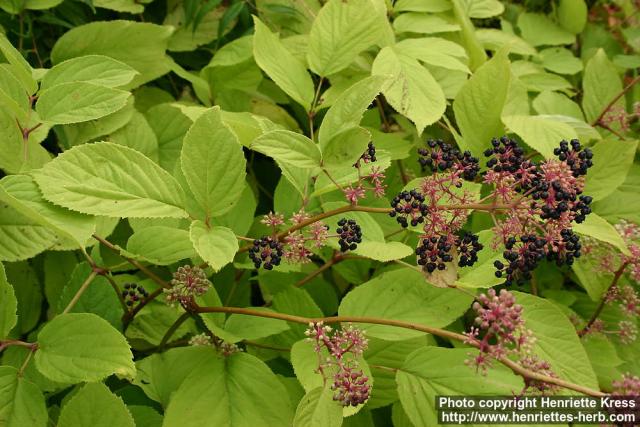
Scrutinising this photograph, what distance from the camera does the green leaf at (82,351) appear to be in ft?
3.73

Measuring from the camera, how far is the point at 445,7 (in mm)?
2084

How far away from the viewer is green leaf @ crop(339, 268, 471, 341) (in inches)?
55.2

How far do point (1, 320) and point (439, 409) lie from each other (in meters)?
0.94

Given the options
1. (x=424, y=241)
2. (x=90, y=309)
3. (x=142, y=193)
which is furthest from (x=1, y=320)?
(x=424, y=241)

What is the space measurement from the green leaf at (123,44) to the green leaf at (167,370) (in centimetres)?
85

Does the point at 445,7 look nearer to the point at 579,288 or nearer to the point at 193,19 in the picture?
the point at 193,19

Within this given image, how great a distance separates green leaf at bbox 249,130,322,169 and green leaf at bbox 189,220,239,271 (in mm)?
181

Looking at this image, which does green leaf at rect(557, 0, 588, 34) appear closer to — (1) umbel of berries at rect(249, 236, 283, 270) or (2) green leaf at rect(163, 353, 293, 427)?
(1) umbel of berries at rect(249, 236, 283, 270)

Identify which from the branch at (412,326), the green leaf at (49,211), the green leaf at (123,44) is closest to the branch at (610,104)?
the branch at (412,326)

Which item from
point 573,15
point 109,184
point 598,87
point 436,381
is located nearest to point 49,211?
point 109,184

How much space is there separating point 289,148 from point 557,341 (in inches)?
31.0

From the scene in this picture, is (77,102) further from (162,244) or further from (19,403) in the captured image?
(19,403)

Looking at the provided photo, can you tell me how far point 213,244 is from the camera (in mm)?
1152

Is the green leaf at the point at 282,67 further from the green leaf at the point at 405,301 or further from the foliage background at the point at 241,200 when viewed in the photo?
the green leaf at the point at 405,301
